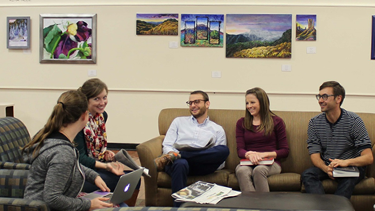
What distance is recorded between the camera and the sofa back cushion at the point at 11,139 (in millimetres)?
2389

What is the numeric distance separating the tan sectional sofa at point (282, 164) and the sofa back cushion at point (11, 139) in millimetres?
860

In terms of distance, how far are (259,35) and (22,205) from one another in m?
4.58

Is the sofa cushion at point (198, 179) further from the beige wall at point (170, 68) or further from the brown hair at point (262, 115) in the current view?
the beige wall at point (170, 68)

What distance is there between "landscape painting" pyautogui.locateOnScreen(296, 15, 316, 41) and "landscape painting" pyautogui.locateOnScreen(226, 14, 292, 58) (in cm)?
11

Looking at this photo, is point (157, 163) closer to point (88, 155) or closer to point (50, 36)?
point (88, 155)

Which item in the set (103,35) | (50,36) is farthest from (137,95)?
(50,36)

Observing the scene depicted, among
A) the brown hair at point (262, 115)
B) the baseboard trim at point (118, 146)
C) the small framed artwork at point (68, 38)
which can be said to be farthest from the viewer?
the baseboard trim at point (118, 146)

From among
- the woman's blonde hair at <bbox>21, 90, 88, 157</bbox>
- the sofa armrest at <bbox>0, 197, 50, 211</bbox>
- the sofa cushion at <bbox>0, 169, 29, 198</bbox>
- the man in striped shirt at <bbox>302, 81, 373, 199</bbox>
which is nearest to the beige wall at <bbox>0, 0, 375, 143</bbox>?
the man in striped shirt at <bbox>302, 81, 373, 199</bbox>

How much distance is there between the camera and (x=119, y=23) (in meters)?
5.73

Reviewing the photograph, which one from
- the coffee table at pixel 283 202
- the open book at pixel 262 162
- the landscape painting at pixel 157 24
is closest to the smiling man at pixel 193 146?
the open book at pixel 262 162

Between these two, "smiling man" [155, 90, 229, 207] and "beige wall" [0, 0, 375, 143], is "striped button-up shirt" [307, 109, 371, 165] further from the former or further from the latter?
"beige wall" [0, 0, 375, 143]

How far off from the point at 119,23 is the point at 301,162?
12.0 ft

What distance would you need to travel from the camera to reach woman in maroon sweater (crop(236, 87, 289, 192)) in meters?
3.05

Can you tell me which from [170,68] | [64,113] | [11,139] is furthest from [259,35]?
[64,113]
